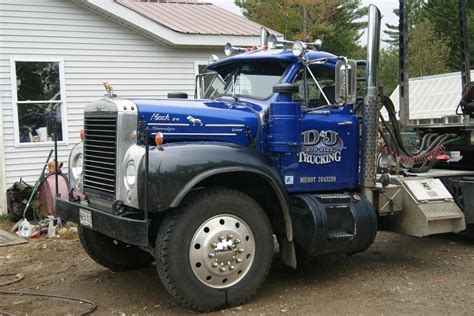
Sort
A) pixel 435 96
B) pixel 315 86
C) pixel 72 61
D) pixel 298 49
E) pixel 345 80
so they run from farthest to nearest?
pixel 435 96 → pixel 72 61 → pixel 315 86 → pixel 298 49 → pixel 345 80

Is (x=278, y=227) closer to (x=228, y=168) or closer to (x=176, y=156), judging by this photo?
(x=228, y=168)

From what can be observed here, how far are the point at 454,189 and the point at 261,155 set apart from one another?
2890 millimetres

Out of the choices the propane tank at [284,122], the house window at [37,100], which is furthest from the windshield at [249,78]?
the house window at [37,100]

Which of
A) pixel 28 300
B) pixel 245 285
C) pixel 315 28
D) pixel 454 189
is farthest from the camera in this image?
pixel 315 28

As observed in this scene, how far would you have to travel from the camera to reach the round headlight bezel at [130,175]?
4.66 meters

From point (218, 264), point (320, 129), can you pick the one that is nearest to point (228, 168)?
point (218, 264)

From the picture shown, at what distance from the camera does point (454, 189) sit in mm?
6820

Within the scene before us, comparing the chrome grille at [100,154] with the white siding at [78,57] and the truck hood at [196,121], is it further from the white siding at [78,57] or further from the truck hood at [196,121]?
the white siding at [78,57]

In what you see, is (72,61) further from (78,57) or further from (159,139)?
(159,139)

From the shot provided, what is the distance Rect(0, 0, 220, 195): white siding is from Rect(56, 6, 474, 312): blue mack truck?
15.9 feet

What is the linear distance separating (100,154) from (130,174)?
0.67m

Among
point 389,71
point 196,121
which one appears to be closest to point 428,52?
point 389,71

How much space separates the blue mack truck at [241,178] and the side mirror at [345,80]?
11 millimetres

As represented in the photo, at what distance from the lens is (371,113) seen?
5.96 meters
